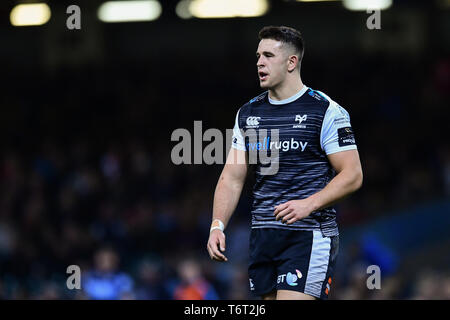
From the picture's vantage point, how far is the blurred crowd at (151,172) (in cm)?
1292

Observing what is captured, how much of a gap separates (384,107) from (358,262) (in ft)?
15.5

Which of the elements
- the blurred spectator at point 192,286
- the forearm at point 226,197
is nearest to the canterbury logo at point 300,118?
the forearm at point 226,197

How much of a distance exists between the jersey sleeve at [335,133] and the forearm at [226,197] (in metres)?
0.67

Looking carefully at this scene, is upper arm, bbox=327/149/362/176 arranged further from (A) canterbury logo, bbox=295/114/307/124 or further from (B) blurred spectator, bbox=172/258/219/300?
(B) blurred spectator, bbox=172/258/219/300

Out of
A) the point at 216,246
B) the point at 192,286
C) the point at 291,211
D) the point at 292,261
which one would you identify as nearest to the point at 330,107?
the point at 291,211

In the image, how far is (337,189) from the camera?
5270 millimetres

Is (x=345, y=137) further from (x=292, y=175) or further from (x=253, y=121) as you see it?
(x=253, y=121)

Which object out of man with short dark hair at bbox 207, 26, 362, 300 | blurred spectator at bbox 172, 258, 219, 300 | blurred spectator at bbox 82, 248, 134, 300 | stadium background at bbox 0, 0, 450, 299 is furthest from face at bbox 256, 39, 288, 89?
blurred spectator at bbox 82, 248, 134, 300

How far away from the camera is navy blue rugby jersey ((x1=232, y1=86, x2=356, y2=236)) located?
5.47 metres

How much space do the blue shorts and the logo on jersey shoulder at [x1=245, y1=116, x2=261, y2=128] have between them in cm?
69

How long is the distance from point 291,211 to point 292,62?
1045 millimetres

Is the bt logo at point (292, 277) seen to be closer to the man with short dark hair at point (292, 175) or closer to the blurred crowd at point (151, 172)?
the man with short dark hair at point (292, 175)

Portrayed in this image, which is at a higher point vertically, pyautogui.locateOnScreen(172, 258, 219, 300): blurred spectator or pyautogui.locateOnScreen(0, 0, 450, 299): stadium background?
pyautogui.locateOnScreen(0, 0, 450, 299): stadium background

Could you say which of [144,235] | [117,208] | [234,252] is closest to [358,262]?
[234,252]
